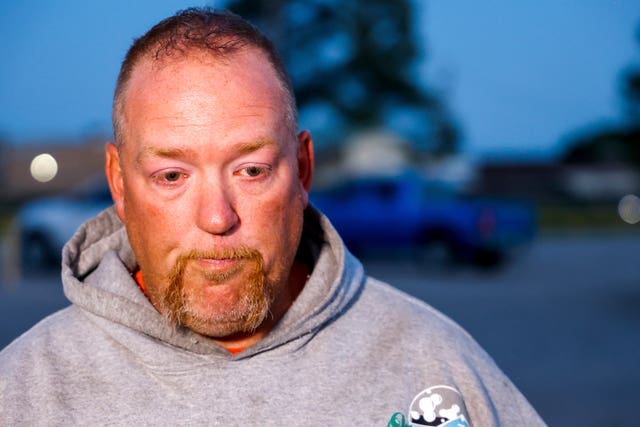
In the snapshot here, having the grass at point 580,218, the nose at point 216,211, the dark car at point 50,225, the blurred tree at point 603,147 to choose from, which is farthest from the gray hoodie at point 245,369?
the blurred tree at point 603,147

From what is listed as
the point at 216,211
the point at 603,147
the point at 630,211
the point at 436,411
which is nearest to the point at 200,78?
the point at 216,211

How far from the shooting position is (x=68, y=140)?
44.9 m

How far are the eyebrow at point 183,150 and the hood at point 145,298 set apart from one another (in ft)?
1.20

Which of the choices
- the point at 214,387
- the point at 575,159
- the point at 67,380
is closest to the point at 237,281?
the point at 214,387

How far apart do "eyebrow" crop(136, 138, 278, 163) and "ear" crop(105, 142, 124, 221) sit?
176 millimetres

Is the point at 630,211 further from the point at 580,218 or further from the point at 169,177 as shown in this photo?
the point at 169,177

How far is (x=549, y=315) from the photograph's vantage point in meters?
11.3

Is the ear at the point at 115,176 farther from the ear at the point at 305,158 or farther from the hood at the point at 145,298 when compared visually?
the ear at the point at 305,158

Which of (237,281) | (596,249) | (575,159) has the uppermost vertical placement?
(237,281)

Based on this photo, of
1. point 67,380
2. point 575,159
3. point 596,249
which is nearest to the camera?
point 67,380

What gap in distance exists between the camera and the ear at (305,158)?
257 cm

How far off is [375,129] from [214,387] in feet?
150

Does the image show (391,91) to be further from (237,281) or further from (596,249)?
(237,281)

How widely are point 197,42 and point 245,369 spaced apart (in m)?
0.86
